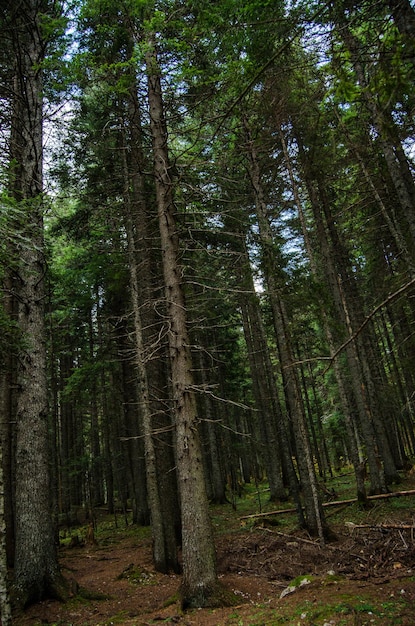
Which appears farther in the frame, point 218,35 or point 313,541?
point 313,541

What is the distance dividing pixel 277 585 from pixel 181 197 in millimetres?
8823

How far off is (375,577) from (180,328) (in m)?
5.47

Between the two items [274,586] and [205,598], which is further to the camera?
[274,586]

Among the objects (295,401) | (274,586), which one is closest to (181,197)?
(295,401)

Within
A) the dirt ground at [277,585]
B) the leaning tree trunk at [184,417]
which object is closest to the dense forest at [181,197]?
the leaning tree trunk at [184,417]

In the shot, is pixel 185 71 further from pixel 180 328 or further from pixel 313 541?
pixel 313 541

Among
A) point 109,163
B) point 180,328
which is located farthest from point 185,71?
point 109,163

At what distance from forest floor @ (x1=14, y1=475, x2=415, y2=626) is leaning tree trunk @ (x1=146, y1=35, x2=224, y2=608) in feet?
1.59

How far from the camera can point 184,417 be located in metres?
6.75

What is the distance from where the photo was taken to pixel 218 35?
6.80m

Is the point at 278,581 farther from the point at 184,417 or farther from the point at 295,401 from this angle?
the point at 295,401

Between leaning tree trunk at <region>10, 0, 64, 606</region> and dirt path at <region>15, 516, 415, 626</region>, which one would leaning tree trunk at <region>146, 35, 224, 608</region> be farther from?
leaning tree trunk at <region>10, 0, 64, 606</region>

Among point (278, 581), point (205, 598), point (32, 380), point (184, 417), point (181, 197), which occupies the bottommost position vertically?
point (278, 581)

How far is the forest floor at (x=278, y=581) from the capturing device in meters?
5.19
